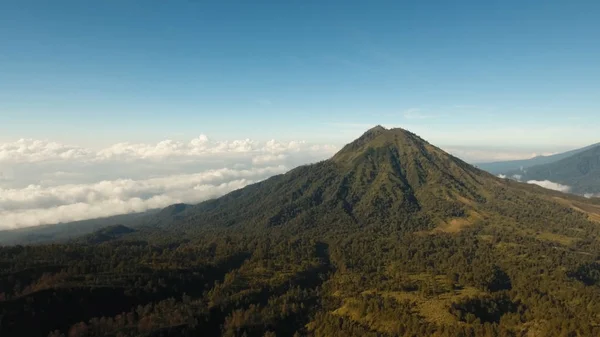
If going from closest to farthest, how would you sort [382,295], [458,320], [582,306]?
[458,320] < [582,306] < [382,295]

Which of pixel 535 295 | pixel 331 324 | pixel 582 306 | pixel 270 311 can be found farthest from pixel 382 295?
pixel 582 306

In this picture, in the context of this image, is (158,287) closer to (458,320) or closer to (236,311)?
(236,311)

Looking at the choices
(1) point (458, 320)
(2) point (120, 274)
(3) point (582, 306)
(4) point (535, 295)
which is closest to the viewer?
(1) point (458, 320)

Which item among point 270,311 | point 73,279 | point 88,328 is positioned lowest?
point 270,311

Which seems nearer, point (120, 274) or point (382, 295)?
point (382, 295)

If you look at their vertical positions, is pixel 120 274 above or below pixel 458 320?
above

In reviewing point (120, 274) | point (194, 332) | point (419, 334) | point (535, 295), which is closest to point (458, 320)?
point (419, 334)

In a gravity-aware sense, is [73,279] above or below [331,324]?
above

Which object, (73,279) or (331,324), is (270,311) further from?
(73,279)

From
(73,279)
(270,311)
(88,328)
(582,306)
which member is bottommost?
(582,306)
